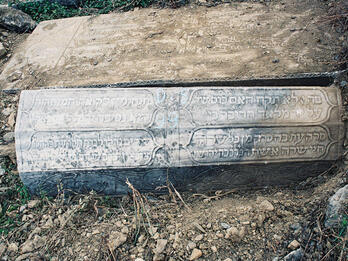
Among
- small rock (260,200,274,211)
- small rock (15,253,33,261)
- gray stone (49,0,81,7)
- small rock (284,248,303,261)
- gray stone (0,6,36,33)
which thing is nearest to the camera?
small rock (284,248,303,261)

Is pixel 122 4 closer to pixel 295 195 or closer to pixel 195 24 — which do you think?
pixel 195 24

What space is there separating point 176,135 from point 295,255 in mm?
1128

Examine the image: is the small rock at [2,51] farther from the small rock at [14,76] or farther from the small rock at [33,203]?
the small rock at [33,203]

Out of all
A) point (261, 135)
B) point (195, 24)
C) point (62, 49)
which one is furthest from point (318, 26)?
point (62, 49)

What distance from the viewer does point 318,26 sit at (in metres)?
3.24

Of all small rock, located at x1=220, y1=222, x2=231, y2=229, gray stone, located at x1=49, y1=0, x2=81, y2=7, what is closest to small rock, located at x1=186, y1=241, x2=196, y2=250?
small rock, located at x1=220, y1=222, x2=231, y2=229

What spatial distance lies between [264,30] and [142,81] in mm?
1474

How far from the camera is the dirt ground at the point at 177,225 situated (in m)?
2.04

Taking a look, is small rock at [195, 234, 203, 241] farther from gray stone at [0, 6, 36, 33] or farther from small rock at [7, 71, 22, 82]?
gray stone at [0, 6, 36, 33]

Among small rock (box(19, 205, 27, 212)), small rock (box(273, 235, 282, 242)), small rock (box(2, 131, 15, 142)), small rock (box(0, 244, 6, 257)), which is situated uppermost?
small rock (box(2, 131, 15, 142))

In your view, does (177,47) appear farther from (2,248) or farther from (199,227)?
(2,248)

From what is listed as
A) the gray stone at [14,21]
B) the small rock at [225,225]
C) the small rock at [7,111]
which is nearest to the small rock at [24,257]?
the small rock at [225,225]

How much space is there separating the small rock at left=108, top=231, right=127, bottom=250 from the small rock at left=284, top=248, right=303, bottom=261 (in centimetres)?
109

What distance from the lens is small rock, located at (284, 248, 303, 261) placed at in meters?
1.92
